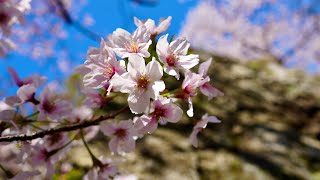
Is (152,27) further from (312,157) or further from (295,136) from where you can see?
(295,136)

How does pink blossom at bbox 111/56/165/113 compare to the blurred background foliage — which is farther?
the blurred background foliage

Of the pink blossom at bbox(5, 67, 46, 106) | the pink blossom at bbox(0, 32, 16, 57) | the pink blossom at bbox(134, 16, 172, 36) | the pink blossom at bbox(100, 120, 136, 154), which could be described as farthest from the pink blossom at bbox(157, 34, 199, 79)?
the pink blossom at bbox(0, 32, 16, 57)

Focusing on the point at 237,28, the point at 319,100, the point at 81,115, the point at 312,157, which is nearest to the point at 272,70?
the point at 319,100

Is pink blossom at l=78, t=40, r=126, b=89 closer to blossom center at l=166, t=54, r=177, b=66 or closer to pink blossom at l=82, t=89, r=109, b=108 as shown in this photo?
blossom center at l=166, t=54, r=177, b=66

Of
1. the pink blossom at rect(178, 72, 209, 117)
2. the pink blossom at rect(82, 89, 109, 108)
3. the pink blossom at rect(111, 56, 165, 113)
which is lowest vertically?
the pink blossom at rect(82, 89, 109, 108)

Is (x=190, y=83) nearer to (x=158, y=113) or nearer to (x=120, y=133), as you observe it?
(x=158, y=113)

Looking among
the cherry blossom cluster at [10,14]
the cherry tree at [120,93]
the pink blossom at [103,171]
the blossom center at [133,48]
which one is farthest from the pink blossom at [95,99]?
the cherry blossom cluster at [10,14]

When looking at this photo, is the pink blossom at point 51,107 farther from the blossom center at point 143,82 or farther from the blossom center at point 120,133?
the blossom center at point 143,82
